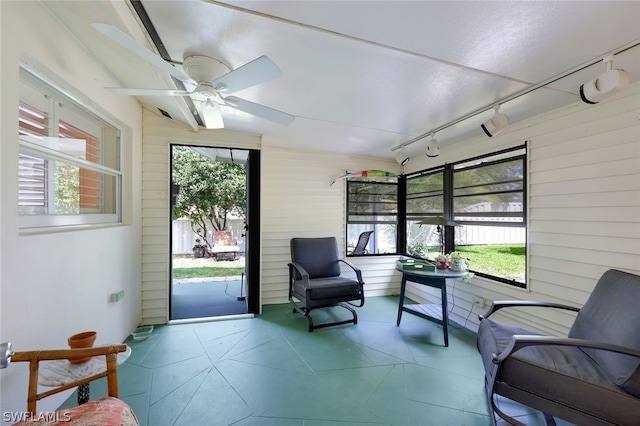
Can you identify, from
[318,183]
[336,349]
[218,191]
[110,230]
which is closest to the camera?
[110,230]

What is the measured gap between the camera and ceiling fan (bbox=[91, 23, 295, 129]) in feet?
4.60

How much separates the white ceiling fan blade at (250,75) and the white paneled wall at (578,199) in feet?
7.95

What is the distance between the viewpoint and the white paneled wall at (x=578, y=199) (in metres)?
1.87

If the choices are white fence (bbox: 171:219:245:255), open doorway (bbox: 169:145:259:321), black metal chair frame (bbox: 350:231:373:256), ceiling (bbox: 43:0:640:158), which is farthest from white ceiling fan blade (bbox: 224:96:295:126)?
white fence (bbox: 171:219:245:255)

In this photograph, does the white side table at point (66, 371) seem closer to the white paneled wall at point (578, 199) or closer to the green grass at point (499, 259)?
the white paneled wall at point (578, 199)

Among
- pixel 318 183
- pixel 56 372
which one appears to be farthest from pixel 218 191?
pixel 56 372

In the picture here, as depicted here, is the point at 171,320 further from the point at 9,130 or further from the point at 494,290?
the point at 494,290

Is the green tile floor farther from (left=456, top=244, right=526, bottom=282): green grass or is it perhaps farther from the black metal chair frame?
the black metal chair frame

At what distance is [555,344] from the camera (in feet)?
4.66

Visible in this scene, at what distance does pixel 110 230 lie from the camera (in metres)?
2.37

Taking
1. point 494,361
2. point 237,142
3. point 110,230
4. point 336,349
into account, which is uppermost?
point 237,142

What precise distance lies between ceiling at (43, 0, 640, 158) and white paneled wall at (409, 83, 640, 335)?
0.68 feet

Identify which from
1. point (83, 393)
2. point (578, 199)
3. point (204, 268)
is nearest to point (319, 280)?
point (83, 393)

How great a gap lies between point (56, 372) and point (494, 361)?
2.32 meters
